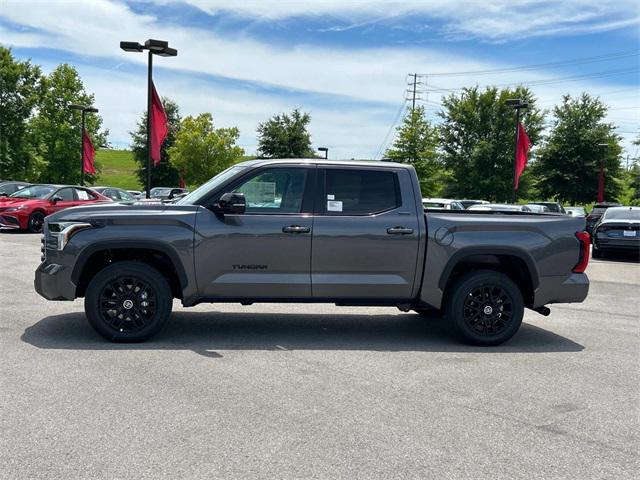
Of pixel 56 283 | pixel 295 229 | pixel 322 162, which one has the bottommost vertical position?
pixel 56 283

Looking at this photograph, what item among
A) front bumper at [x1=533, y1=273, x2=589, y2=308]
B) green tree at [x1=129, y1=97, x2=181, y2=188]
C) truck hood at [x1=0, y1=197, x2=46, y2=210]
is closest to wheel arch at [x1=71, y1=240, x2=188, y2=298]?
front bumper at [x1=533, y1=273, x2=589, y2=308]

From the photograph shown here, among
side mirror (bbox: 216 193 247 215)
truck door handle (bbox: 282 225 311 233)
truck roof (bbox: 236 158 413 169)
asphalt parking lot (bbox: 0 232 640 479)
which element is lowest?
asphalt parking lot (bbox: 0 232 640 479)

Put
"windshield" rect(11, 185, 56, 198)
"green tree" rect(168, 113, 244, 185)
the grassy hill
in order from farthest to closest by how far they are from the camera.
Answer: the grassy hill → "green tree" rect(168, 113, 244, 185) → "windshield" rect(11, 185, 56, 198)

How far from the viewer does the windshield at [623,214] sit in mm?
17630

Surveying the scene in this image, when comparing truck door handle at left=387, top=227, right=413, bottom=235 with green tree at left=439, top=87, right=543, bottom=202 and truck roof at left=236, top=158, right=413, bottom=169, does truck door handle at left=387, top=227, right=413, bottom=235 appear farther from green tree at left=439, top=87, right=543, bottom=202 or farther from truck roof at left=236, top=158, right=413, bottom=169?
green tree at left=439, top=87, right=543, bottom=202

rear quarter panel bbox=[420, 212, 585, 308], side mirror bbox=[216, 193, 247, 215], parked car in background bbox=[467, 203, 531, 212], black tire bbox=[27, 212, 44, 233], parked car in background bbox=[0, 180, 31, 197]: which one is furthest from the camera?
parked car in background bbox=[0, 180, 31, 197]

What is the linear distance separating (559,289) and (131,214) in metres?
4.57

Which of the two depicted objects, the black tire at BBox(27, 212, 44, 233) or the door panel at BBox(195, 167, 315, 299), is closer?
the door panel at BBox(195, 167, 315, 299)

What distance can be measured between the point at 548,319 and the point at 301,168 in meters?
4.10

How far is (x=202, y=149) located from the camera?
57469 mm

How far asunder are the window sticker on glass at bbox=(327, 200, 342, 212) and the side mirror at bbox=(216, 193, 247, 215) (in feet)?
2.95

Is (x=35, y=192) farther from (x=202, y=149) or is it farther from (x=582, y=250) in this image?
(x=202, y=149)

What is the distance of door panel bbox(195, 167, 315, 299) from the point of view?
6.22 meters

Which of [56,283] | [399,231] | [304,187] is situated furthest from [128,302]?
[399,231]
